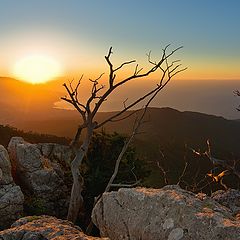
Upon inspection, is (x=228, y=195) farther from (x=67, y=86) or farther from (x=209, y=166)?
(x=209, y=166)

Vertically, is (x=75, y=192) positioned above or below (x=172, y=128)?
above

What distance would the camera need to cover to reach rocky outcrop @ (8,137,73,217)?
749 inches

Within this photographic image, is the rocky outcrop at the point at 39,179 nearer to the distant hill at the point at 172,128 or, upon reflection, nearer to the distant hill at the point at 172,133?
the distant hill at the point at 172,133

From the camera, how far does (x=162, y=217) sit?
8570 mm

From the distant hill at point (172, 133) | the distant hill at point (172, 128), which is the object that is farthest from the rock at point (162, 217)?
the distant hill at point (172, 128)

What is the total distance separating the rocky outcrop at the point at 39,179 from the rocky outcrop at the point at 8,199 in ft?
4.60

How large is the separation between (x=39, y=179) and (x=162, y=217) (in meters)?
12.3

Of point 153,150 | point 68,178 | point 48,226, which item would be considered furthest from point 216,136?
point 48,226

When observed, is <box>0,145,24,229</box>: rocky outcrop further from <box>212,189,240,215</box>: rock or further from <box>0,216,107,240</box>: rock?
<box>212,189,240,215</box>: rock

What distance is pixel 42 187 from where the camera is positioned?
1938 centimetres

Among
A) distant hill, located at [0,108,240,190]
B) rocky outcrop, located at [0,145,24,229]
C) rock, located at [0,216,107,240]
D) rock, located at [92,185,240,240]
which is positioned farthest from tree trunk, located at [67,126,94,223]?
distant hill, located at [0,108,240,190]

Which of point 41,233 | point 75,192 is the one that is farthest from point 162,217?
point 75,192

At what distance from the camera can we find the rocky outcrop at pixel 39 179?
1902 cm

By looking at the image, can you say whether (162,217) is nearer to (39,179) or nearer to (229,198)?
(229,198)
